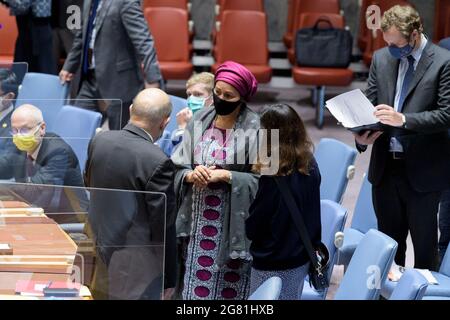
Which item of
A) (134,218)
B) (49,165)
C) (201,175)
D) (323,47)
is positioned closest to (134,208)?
(134,218)

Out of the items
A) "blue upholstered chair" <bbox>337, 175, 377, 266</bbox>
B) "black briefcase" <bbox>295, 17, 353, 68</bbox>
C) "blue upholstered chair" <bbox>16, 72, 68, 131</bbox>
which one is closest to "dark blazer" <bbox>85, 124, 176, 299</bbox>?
"blue upholstered chair" <bbox>337, 175, 377, 266</bbox>

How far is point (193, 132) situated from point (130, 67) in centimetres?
224

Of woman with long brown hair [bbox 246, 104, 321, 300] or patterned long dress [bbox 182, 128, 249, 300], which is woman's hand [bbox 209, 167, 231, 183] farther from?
woman with long brown hair [bbox 246, 104, 321, 300]

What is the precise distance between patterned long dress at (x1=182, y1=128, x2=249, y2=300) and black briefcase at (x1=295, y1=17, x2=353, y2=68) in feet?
15.5

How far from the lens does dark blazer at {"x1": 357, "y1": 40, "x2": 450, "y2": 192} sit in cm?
454

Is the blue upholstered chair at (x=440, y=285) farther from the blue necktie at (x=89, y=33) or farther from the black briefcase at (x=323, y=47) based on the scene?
the black briefcase at (x=323, y=47)

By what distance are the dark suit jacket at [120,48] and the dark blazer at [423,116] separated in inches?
77.5

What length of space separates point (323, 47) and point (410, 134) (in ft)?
14.4

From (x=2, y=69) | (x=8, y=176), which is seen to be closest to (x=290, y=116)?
(x=8, y=176)

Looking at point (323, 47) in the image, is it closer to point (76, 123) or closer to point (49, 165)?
point (76, 123)
